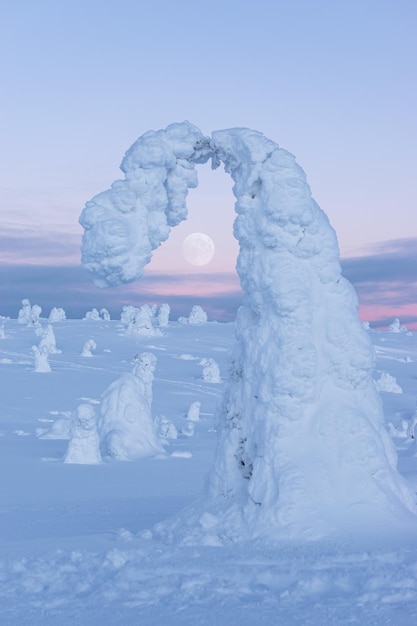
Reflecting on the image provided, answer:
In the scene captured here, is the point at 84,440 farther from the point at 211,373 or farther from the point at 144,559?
the point at 211,373

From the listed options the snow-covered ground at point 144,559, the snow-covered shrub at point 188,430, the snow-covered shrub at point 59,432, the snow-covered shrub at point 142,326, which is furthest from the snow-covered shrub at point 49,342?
the snow-covered shrub at point 59,432

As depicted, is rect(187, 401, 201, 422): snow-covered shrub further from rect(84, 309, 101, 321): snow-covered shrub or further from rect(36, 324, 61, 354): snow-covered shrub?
rect(84, 309, 101, 321): snow-covered shrub

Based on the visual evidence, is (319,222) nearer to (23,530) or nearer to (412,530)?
(412,530)

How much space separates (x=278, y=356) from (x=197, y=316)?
6015 centimetres

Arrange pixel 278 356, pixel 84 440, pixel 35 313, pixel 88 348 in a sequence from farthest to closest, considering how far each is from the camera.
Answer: pixel 35 313
pixel 88 348
pixel 84 440
pixel 278 356

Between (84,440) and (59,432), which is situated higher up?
(84,440)

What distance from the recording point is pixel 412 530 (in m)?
7.20

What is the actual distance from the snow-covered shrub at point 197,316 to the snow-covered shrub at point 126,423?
153 ft

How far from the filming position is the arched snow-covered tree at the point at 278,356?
7.36 meters

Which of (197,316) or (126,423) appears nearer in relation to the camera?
(126,423)

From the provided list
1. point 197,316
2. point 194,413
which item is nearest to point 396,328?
point 197,316

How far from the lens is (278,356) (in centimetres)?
768

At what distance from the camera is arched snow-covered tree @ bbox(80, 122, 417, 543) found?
7363 mm

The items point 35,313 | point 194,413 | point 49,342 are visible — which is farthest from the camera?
point 35,313
